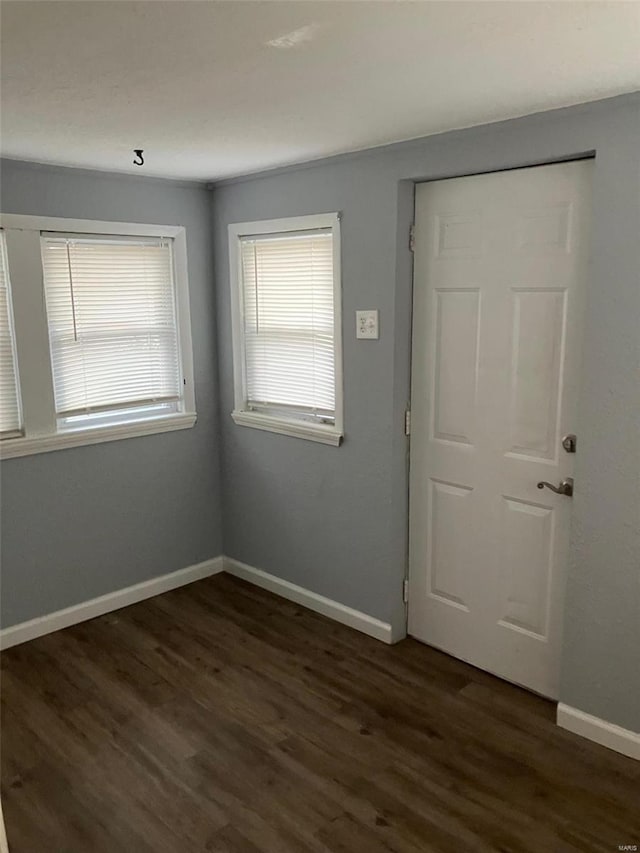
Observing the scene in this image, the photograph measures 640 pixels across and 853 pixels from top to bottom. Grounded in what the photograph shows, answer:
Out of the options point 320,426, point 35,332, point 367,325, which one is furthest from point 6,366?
point 367,325

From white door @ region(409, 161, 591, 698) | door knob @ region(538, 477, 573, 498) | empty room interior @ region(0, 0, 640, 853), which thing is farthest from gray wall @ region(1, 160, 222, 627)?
door knob @ region(538, 477, 573, 498)

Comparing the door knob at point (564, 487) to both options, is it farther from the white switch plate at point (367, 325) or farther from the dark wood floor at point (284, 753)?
the white switch plate at point (367, 325)

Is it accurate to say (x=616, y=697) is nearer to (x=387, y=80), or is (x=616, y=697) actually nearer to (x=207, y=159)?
(x=387, y=80)

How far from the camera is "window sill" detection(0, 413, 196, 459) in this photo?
127 inches

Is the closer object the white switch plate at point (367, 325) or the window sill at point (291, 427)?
the white switch plate at point (367, 325)

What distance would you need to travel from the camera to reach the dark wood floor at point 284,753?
2.20 metres

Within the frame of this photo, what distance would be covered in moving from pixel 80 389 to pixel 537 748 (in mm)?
2599

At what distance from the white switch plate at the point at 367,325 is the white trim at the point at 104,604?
1792mm

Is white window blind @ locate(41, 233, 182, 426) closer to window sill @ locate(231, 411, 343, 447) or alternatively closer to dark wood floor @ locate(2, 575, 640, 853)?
window sill @ locate(231, 411, 343, 447)

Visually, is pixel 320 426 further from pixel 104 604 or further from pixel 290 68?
pixel 290 68

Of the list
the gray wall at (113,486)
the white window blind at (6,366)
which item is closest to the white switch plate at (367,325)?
the gray wall at (113,486)

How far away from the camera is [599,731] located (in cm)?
256

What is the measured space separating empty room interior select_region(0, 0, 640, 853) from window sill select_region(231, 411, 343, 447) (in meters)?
0.02

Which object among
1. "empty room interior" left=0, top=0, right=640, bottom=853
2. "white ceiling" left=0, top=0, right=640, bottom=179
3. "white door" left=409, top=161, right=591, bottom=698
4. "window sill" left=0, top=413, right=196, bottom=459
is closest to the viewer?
"white ceiling" left=0, top=0, right=640, bottom=179
